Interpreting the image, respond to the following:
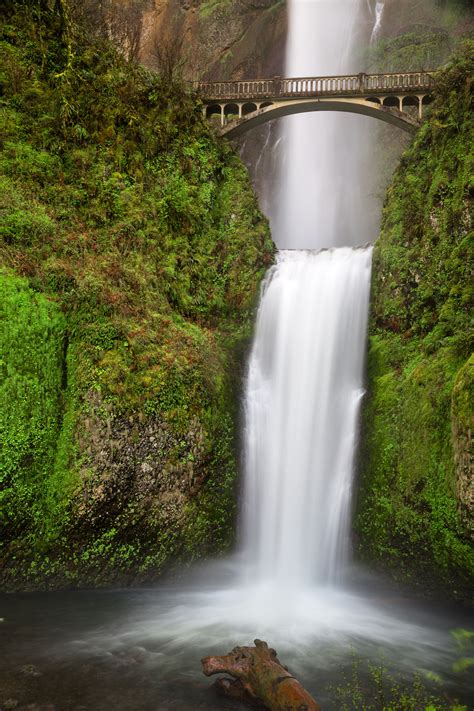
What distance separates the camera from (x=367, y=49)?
27.2 m

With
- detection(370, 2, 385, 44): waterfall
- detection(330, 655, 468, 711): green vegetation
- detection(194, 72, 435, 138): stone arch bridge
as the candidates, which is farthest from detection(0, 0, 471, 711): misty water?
detection(370, 2, 385, 44): waterfall

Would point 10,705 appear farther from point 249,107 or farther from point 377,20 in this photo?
point 377,20

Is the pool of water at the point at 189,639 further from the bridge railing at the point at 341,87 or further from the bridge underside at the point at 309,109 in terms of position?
the bridge railing at the point at 341,87

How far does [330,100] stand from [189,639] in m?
17.8

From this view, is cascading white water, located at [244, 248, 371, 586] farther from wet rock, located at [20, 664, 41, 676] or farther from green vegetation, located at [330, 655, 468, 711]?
wet rock, located at [20, 664, 41, 676]

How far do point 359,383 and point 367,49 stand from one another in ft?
79.6

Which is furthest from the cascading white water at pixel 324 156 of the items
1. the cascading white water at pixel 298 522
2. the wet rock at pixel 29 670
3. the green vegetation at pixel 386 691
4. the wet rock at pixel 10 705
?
the wet rock at pixel 10 705

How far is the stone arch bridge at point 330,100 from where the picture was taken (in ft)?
55.7

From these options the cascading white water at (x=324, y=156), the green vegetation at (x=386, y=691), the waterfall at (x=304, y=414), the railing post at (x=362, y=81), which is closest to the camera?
the green vegetation at (x=386, y=691)

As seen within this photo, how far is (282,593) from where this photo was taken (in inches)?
368

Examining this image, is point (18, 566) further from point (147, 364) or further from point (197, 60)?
point (197, 60)

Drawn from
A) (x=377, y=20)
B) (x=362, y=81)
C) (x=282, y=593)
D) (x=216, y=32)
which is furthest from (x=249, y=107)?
(x=282, y=593)

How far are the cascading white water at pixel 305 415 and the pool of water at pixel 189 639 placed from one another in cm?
100

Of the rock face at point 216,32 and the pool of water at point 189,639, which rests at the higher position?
the rock face at point 216,32
